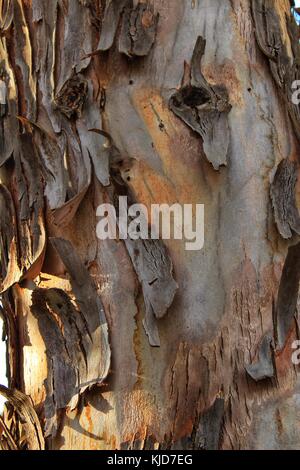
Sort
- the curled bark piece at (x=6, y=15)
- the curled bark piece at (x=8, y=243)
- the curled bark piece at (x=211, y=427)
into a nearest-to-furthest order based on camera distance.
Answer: the curled bark piece at (x=211, y=427), the curled bark piece at (x=8, y=243), the curled bark piece at (x=6, y=15)

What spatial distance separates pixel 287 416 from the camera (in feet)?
4.42

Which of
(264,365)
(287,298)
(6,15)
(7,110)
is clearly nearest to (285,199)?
(287,298)

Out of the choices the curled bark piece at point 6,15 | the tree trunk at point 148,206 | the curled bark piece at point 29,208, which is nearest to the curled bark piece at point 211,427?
the tree trunk at point 148,206

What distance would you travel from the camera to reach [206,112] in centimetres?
149

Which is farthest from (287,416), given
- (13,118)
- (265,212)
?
(13,118)

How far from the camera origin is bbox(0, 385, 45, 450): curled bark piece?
55.5 inches

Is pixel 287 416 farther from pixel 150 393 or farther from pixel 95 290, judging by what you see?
pixel 95 290

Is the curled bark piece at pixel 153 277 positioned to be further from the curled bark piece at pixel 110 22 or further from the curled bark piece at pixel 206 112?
the curled bark piece at pixel 110 22

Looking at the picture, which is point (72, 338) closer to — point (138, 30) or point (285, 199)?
point (285, 199)

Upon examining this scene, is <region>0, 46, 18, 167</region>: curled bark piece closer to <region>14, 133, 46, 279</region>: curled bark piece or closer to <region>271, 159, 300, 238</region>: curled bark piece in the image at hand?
<region>14, 133, 46, 279</region>: curled bark piece

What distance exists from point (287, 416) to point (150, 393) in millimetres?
218

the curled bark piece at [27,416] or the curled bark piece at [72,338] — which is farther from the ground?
the curled bark piece at [72,338]

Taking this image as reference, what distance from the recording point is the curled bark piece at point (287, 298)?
4.53ft

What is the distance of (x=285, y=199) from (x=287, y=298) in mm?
180
